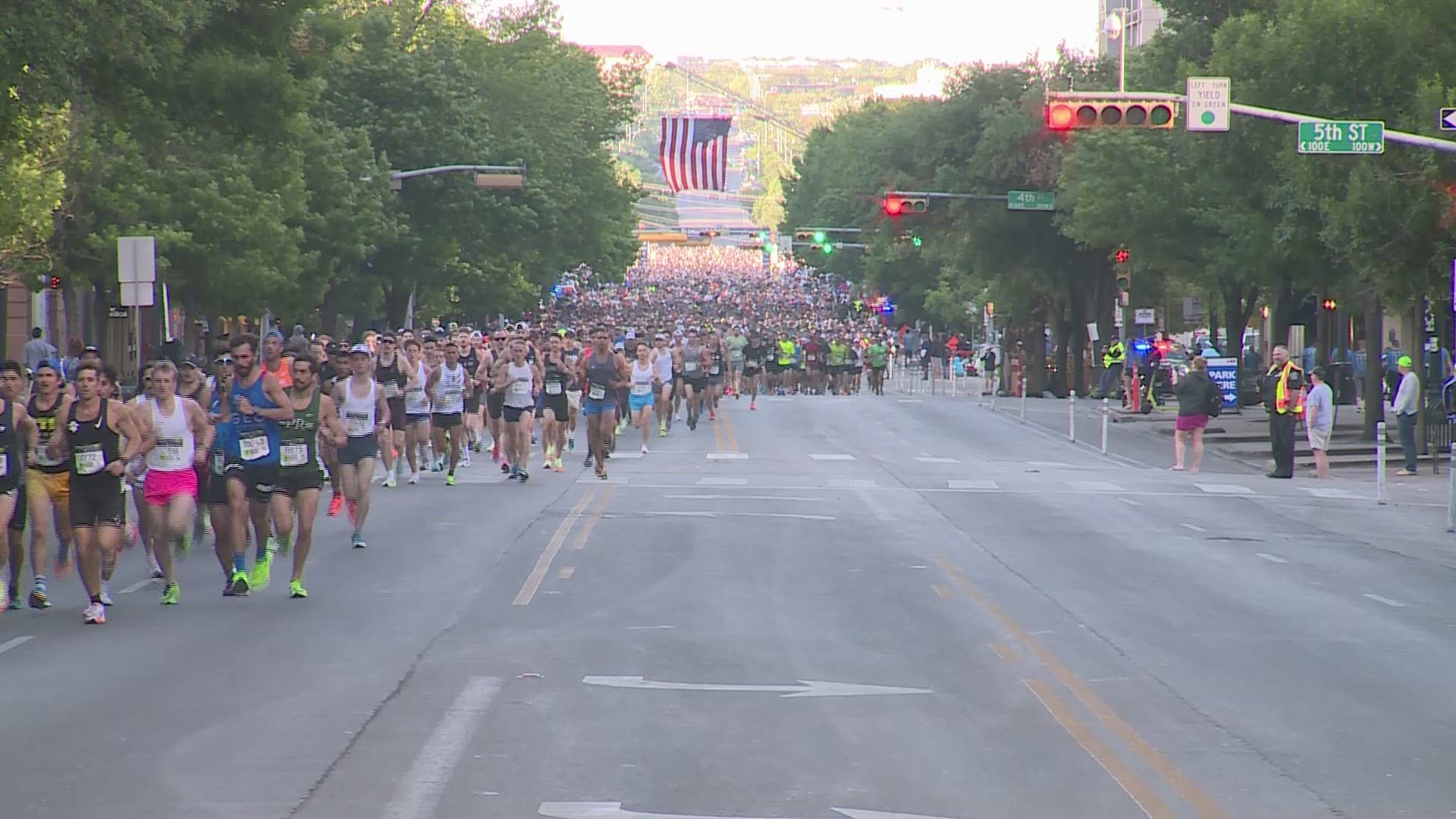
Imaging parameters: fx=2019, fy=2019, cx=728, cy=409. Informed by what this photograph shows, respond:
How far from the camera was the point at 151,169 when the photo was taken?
40562 millimetres

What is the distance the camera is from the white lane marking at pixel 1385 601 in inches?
601

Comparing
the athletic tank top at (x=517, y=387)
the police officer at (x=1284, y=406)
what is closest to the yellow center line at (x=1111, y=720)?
the athletic tank top at (x=517, y=387)

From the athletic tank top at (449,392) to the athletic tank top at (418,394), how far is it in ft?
1.42

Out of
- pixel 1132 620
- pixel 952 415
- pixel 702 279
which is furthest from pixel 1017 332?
pixel 702 279

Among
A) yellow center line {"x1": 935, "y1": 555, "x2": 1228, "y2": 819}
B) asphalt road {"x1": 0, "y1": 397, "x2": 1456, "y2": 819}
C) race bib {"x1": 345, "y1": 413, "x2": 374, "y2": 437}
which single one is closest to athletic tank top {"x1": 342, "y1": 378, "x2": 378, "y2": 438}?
race bib {"x1": 345, "y1": 413, "x2": 374, "y2": 437}

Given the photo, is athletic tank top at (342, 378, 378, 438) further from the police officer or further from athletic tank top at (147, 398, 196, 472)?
the police officer

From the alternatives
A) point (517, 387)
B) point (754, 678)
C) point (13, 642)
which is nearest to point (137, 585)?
point (13, 642)

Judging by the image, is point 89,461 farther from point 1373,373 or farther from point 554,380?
point 1373,373

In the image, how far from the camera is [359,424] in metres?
17.8

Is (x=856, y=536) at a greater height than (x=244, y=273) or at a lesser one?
lesser

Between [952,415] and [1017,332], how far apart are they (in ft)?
83.4

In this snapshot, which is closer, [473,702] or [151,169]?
[473,702]

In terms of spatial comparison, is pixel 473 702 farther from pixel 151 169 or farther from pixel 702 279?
pixel 702 279

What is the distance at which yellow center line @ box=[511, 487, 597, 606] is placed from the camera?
49.0ft
